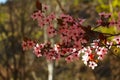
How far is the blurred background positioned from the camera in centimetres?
1139

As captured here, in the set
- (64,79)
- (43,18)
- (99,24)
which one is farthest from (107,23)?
Result: (64,79)

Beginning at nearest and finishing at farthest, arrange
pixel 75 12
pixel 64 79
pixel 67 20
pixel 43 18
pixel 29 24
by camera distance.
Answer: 1. pixel 67 20
2. pixel 43 18
3. pixel 29 24
4. pixel 64 79
5. pixel 75 12

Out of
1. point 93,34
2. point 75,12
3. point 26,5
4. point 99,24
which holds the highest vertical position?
point 75,12

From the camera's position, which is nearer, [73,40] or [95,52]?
[73,40]

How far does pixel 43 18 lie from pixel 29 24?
29.2 ft

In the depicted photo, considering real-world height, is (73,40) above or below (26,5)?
below

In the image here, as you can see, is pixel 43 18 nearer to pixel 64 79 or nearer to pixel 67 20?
pixel 67 20

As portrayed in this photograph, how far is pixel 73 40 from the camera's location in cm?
438

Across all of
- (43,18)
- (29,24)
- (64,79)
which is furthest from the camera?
(64,79)

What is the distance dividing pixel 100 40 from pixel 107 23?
0.32 meters

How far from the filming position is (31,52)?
1712 cm

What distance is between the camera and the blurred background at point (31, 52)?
37.4ft

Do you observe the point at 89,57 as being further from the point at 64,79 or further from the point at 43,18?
the point at 64,79

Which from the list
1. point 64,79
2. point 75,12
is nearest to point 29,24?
point 64,79
